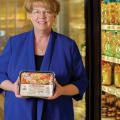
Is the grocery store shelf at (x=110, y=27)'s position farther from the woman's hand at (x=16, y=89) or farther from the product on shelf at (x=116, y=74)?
the woman's hand at (x=16, y=89)

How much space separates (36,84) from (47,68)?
11 centimetres

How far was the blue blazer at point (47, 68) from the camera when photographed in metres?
1.98

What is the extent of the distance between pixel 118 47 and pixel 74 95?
1.07 metres

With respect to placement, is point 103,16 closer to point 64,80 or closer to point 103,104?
point 103,104

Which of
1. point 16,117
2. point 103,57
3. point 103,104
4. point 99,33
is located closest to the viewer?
point 16,117

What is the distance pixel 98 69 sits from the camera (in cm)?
277

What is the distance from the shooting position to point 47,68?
197cm

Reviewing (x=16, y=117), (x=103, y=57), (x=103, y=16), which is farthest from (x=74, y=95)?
(x=103, y=16)

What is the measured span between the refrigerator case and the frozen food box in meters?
1.05

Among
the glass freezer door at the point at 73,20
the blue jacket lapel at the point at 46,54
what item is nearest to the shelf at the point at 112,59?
the glass freezer door at the point at 73,20

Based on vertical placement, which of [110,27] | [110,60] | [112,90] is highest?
[110,27]

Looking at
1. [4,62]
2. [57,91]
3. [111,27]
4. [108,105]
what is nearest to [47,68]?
[57,91]

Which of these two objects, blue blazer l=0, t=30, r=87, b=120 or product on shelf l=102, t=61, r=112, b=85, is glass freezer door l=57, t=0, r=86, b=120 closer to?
product on shelf l=102, t=61, r=112, b=85

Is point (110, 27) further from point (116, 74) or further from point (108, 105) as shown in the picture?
point (108, 105)
